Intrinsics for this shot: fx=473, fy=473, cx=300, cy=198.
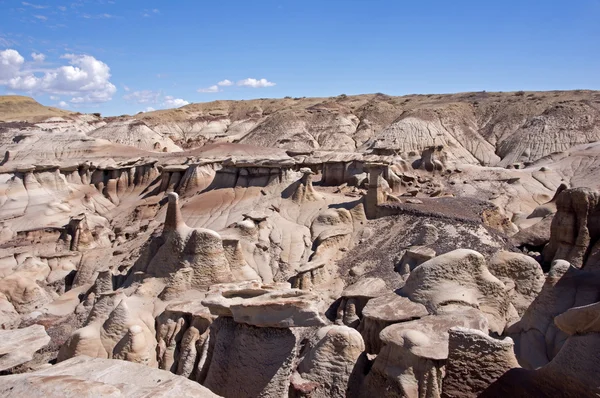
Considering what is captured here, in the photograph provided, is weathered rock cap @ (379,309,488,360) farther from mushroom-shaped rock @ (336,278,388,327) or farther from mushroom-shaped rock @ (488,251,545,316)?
mushroom-shaped rock @ (336,278,388,327)

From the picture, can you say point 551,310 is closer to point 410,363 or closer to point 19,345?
point 410,363

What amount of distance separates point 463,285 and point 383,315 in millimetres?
2023

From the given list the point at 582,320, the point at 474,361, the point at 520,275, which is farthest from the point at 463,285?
the point at 582,320

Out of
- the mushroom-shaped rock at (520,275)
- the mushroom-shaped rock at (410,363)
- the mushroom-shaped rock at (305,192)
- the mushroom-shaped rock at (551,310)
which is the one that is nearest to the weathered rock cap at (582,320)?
the mushroom-shaped rock at (410,363)

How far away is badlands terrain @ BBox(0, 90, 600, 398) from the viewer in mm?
7172

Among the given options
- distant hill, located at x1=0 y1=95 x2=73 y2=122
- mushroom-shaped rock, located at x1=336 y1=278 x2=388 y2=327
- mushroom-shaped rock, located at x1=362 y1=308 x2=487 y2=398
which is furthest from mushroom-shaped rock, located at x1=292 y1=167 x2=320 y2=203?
distant hill, located at x1=0 y1=95 x2=73 y2=122

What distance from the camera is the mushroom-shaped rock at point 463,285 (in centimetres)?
1059

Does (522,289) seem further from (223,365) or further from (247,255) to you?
(247,255)

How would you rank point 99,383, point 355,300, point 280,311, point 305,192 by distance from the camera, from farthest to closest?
point 305,192, point 355,300, point 280,311, point 99,383

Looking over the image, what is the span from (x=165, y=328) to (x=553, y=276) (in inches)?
342

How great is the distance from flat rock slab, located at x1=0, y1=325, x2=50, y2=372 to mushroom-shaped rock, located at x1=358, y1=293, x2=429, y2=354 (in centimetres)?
657

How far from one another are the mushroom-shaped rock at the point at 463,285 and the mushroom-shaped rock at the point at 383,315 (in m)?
0.30

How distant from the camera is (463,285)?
1084 cm

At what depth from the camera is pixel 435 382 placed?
7.25m
